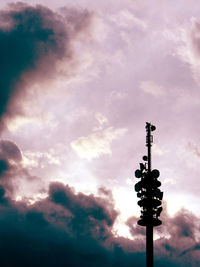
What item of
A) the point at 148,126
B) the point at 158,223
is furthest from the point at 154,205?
the point at 148,126

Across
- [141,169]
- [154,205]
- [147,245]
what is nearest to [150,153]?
[141,169]

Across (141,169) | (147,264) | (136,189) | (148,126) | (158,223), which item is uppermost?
(148,126)

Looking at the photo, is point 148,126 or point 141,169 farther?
point 148,126

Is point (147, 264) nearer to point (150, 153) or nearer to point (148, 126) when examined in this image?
point (150, 153)

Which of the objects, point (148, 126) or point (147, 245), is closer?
point (147, 245)

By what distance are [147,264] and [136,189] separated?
6819 mm

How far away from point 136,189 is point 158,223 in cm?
364

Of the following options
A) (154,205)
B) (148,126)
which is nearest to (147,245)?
(154,205)

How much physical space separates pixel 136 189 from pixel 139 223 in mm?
3110

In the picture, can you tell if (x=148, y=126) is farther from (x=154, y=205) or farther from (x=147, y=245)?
(x=147, y=245)

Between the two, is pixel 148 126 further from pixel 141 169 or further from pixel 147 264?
pixel 147 264

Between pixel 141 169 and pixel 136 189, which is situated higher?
pixel 141 169

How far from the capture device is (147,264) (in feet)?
103

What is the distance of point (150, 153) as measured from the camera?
3444 centimetres
